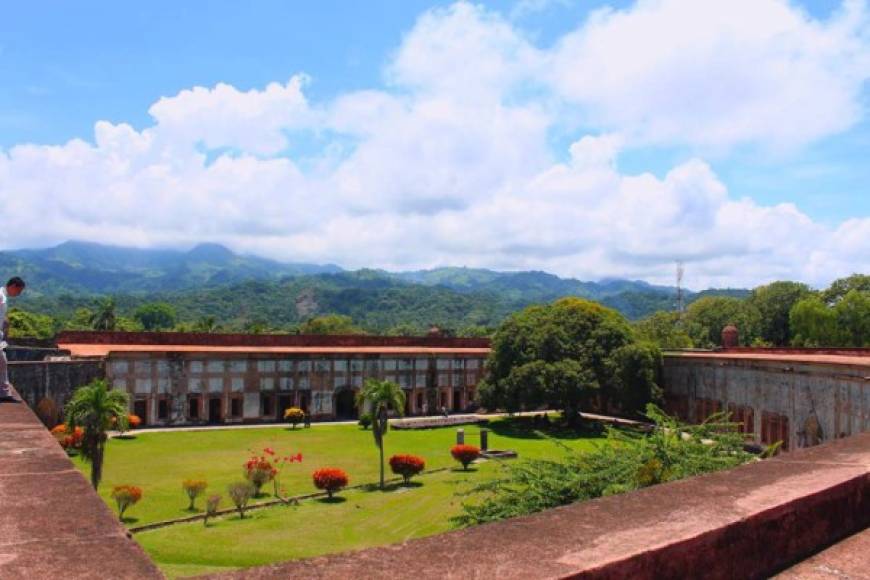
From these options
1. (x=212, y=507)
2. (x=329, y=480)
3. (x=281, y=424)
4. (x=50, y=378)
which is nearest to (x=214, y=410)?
(x=281, y=424)

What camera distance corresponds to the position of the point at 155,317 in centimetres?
11462

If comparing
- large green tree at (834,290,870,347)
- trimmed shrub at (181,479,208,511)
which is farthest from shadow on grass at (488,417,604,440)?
large green tree at (834,290,870,347)

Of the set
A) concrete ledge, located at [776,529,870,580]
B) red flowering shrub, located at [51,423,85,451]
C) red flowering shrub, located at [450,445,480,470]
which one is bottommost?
red flowering shrub, located at [450,445,480,470]

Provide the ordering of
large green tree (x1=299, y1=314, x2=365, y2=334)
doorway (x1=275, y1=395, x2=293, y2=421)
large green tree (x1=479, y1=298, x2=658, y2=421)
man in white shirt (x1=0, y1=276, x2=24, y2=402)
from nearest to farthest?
man in white shirt (x1=0, y1=276, x2=24, y2=402)
large green tree (x1=479, y1=298, x2=658, y2=421)
doorway (x1=275, y1=395, x2=293, y2=421)
large green tree (x1=299, y1=314, x2=365, y2=334)

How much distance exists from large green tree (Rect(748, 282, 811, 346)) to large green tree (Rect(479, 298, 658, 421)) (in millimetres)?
30463

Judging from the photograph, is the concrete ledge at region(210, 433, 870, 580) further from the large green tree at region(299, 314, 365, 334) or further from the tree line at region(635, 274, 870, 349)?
the large green tree at region(299, 314, 365, 334)

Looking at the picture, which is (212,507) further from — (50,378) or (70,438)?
(50,378)

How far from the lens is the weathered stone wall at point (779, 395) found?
22703 millimetres

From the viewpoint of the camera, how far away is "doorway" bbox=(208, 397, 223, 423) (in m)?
36.9

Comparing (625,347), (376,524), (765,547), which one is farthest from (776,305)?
(765,547)

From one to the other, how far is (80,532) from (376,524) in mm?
15226

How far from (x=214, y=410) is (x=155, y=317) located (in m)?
83.8

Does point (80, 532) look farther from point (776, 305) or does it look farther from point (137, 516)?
point (776, 305)

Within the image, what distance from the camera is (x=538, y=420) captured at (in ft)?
123
